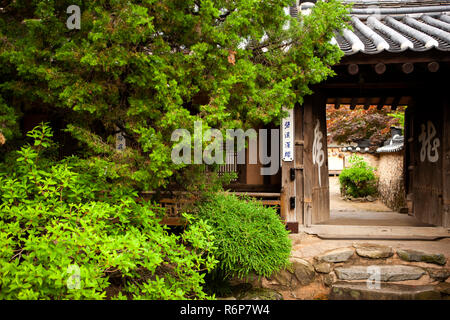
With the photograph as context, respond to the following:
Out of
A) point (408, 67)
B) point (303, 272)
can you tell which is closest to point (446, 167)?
point (408, 67)

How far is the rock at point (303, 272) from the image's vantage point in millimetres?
5668

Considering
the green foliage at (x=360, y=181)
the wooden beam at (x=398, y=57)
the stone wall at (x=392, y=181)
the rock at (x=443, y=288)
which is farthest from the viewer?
the green foliage at (x=360, y=181)

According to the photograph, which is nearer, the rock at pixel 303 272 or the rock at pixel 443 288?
the rock at pixel 443 288

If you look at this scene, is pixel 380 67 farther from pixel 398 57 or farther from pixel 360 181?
pixel 360 181

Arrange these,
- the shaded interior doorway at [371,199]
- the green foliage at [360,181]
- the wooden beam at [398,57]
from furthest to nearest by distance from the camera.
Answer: the green foliage at [360,181] → the shaded interior doorway at [371,199] → the wooden beam at [398,57]

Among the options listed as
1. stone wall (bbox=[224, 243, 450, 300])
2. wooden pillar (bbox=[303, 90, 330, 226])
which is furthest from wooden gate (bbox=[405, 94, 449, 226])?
wooden pillar (bbox=[303, 90, 330, 226])

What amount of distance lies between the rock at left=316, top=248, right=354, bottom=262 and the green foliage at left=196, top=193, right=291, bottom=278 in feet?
3.82

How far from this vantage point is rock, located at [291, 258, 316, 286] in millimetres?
5668

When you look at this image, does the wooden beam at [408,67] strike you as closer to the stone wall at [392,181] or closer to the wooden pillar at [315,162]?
the wooden pillar at [315,162]

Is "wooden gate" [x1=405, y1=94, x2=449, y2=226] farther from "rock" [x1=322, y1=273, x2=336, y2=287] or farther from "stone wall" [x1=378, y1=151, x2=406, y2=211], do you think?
"stone wall" [x1=378, y1=151, x2=406, y2=211]

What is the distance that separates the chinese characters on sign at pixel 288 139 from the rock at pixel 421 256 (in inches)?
95.9


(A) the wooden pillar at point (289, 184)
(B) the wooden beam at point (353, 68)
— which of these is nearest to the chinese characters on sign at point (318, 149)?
(A) the wooden pillar at point (289, 184)

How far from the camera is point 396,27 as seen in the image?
25.1 feet

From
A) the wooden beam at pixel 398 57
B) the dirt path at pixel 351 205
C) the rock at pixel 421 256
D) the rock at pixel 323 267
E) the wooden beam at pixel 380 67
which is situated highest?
the wooden beam at pixel 398 57
